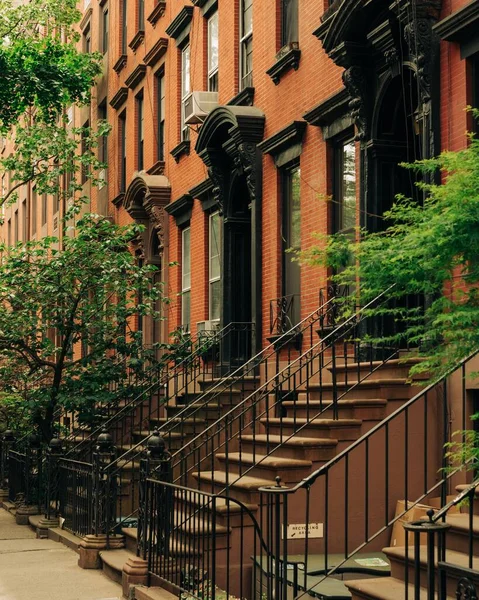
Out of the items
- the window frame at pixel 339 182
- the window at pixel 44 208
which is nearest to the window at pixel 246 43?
the window frame at pixel 339 182

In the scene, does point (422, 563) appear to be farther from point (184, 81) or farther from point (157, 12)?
point (157, 12)

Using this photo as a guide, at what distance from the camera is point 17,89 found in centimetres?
2400

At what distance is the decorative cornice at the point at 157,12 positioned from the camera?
72.0 ft

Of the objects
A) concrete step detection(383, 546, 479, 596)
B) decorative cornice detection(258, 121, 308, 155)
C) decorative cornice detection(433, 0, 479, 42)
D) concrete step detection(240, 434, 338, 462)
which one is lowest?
concrete step detection(383, 546, 479, 596)

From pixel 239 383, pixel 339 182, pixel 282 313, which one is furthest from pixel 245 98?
pixel 239 383

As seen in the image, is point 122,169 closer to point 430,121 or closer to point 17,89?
point 17,89

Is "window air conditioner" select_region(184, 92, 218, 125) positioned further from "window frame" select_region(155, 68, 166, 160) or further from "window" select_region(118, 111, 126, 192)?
"window" select_region(118, 111, 126, 192)

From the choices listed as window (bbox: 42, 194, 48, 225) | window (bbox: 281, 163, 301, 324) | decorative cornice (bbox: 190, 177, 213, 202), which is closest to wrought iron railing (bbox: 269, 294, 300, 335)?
window (bbox: 281, 163, 301, 324)

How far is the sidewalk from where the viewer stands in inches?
425

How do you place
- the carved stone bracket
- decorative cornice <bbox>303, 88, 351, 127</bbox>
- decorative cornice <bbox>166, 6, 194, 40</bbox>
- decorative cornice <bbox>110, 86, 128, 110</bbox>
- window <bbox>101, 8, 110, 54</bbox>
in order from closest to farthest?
the carved stone bracket, decorative cornice <bbox>303, 88, 351, 127</bbox>, decorative cornice <bbox>166, 6, 194, 40</bbox>, decorative cornice <bbox>110, 86, 128, 110</bbox>, window <bbox>101, 8, 110, 54</bbox>

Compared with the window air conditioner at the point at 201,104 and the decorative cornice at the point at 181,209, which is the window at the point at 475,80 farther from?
the decorative cornice at the point at 181,209

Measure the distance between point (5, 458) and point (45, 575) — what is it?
29.4 ft

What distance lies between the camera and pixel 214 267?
1881 centimetres

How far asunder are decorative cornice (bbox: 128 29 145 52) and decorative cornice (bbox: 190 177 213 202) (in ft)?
18.6
